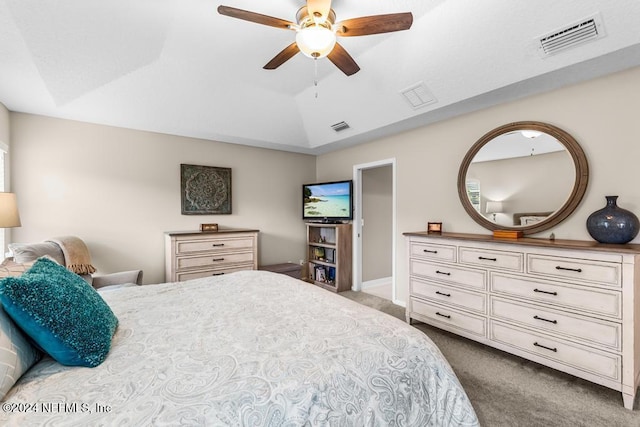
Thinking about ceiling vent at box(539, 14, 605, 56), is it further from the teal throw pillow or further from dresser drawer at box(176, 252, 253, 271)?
dresser drawer at box(176, 252, 253, 271)

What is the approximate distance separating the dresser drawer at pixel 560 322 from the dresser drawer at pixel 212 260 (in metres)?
2.98

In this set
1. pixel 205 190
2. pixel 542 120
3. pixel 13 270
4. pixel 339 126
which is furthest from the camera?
Result: pixel 205 190

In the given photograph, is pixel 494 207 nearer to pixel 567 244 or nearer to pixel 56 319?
pixel 567 244

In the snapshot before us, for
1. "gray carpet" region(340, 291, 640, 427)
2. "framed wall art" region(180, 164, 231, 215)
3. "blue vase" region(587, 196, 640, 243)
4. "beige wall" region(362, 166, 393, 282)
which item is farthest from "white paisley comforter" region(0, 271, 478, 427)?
"beige wall" region(362, 166, 393, 282)

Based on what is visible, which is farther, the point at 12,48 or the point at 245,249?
the point at 245,249

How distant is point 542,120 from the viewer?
2.65 m

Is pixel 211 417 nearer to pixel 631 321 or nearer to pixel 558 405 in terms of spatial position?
pixel 558 405

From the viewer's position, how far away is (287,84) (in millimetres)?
3365

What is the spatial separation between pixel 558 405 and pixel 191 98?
4.29 meters

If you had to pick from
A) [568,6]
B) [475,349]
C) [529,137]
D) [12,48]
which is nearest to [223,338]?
[475,349]

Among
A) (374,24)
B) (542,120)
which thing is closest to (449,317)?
(542,120)

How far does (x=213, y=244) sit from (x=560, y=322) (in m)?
3.62

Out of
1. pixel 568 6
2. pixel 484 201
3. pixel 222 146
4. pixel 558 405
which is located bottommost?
pixel 558 405

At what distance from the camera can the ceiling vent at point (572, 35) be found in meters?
1.93
